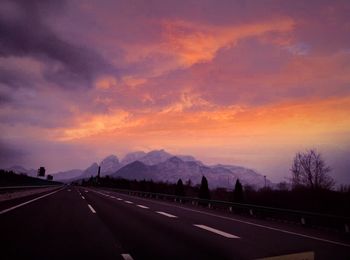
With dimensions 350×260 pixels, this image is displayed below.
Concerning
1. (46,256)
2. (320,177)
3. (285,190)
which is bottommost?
(46,256)

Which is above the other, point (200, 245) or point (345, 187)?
point (345, 187)

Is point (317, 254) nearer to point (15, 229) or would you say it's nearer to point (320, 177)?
point (15, 229)

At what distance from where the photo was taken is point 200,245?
27.1 ft

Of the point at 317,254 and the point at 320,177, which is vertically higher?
the point at 320,177

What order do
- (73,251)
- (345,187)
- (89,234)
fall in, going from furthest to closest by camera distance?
1. (345,187)
2. (89,234)
3. (73,251)

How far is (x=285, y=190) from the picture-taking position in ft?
126

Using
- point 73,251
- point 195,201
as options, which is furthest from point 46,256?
point 195,201

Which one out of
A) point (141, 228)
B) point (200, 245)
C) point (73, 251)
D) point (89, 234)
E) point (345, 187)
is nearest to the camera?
point (73, 251)

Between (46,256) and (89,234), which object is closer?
(46,256)

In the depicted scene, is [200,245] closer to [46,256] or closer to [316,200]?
[46,256]

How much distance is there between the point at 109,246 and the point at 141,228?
135 inches

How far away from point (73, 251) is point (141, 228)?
13.6 feet

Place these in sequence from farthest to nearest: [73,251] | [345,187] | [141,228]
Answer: [345,187] → [141,228] → [73,251]

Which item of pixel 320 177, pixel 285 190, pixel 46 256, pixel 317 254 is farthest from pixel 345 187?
pixel 320 177
